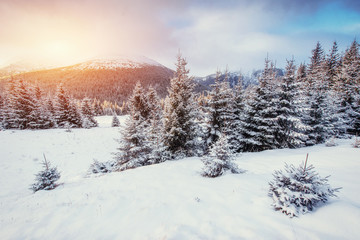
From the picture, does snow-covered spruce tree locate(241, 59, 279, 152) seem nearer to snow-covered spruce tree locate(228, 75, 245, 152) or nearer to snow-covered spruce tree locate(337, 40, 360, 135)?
snow-covered spruce tree locate(228, 75, 245, 152)

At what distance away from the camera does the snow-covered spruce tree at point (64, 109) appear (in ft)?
87.0

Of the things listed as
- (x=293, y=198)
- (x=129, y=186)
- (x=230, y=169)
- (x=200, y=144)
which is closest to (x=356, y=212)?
(x=293, y=198)

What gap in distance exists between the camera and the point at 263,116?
500 inches

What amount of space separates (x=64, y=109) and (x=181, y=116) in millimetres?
28513

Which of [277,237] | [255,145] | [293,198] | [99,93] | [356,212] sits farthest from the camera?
[99,93]

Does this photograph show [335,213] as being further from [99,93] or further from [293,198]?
[99,93]

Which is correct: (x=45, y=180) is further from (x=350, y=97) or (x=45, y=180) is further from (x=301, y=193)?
(x=350, y=97)

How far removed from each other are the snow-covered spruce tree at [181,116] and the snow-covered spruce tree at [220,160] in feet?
14.2

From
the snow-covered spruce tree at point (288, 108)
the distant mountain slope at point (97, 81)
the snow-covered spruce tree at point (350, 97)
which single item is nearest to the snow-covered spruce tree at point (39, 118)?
the snow-covered spruce tree at point (288, 108)

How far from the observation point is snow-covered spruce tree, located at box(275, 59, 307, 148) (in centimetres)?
1205

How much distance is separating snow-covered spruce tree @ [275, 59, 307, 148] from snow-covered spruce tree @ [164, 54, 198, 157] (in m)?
8.08

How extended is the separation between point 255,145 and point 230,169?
799 cm

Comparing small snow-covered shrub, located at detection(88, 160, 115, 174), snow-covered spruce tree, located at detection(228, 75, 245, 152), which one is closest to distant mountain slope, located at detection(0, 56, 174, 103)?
snow-covered spruce tree, located at detection(228, 75, 245, 152)

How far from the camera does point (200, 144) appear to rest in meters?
11.6
